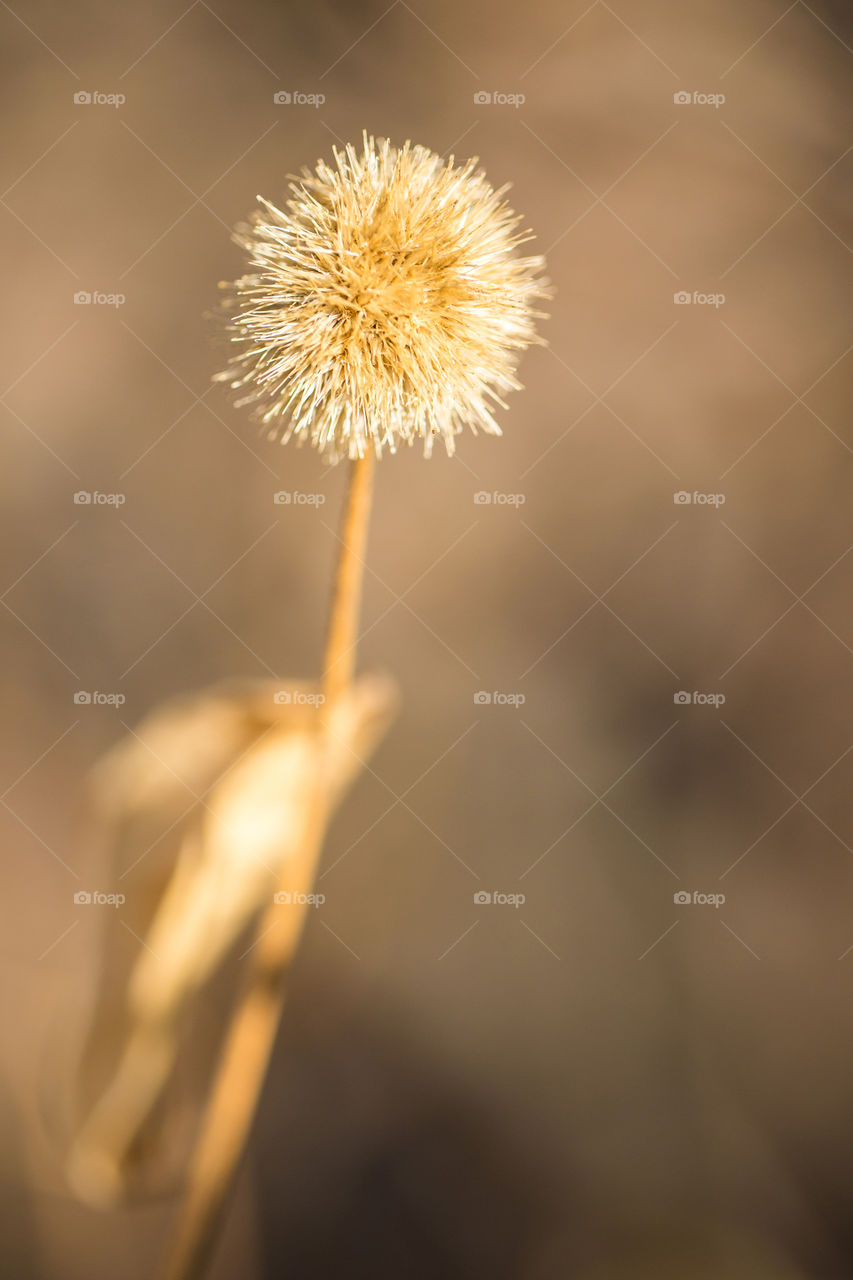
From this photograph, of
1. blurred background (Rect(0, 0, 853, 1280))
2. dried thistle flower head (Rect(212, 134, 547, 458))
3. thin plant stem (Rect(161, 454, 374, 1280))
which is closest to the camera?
dried thistle flower head (Rect(212, 134, 547, 458))

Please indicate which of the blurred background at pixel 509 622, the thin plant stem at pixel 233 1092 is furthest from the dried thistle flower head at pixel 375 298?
the blurred background at pixel 509 622

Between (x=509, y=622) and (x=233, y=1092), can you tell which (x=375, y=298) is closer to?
(x=509, y=622)

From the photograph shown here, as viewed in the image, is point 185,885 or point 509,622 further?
point 509,622

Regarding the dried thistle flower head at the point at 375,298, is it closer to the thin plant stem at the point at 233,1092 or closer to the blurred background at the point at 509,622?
the thin plant stem at the point at 233,1092

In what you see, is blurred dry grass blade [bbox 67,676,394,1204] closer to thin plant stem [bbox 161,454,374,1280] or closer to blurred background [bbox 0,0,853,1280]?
thin plant stem [bbox 161,454,374,1280]

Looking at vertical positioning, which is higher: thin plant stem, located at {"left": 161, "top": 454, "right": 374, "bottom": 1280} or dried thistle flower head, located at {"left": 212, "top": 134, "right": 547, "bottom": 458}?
dried thistle flower head, located at {"left": 212, "top": 134, "right": 547, "bottom": 458}

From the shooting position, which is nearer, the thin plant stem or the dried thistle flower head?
the dried thistle flower head

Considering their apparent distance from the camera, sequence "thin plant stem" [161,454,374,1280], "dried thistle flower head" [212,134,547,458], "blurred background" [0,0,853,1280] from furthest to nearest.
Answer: "blurred background" [0,0,853,1280]
"thin plant stem" [161,454,374,1280]
"dried thistle flower head" [212,134,547,458]

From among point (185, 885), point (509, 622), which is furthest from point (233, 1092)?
point (509, 622)

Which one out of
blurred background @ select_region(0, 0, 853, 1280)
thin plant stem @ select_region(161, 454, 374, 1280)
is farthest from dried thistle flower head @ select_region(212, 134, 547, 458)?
blurred background @ select_region(0, 0, 853, 1280)

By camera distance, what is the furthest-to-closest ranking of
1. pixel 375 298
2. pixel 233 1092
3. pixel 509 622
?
1. pixel 509 622
2. pixel 233 1092
3. pixel 375 298
